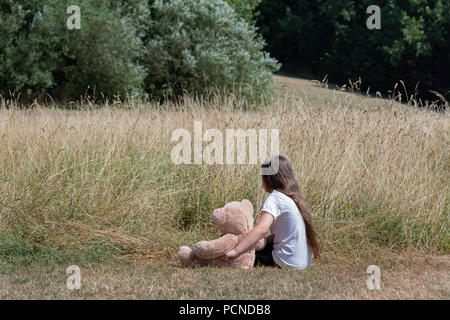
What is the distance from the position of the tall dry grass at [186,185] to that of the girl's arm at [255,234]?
0.88 metres

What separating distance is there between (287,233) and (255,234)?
0.36 meters

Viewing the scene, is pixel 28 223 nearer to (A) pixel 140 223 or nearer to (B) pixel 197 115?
(A) pixel 140 223

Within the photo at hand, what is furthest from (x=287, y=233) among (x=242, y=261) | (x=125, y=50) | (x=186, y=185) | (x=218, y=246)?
(x=125, y=50)

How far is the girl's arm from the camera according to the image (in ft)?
16.5

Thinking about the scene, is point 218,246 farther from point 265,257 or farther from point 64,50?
point 64,50

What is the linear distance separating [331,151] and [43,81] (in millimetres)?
9153

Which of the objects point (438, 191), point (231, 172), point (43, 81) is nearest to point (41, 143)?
point (231, 172)

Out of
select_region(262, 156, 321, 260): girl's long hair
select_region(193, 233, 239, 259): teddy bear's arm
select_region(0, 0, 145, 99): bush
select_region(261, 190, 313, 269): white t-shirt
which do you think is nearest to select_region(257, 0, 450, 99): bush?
select_region(0, 0, 145, 99): bush

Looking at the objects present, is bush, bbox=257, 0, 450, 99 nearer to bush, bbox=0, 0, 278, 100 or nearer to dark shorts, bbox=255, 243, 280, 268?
bush, bbox=0, 0, 278, 100

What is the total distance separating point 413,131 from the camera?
7871mm

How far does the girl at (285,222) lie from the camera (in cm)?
514

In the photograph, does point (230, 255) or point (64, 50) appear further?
point (64, 50)

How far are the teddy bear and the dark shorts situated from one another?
0.50 ft

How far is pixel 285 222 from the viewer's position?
17.1ft
